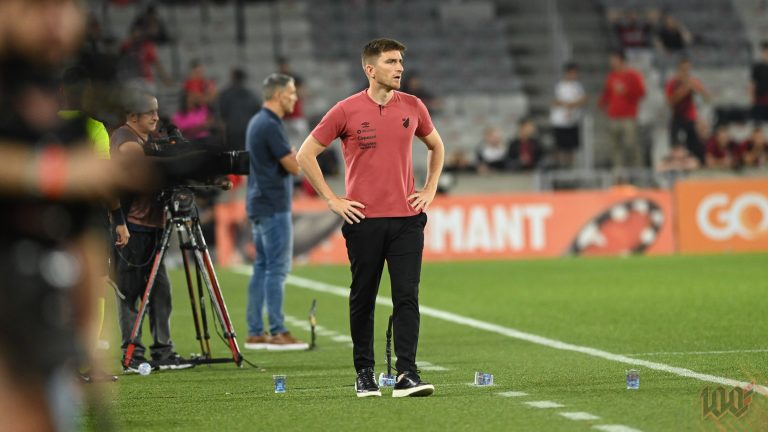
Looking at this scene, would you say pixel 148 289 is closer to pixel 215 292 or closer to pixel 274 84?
pixel 215 292

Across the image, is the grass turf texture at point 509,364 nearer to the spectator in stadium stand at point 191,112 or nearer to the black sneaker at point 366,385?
the black sneaker at point 366,385

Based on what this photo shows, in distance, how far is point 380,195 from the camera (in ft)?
31.1

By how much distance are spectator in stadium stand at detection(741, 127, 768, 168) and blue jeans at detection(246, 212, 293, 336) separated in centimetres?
1626

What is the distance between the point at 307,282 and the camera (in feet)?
69.6

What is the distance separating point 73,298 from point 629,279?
15.8 meters

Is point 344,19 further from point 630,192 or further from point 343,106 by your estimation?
point 343,106

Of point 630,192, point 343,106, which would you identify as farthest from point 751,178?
point 343,106

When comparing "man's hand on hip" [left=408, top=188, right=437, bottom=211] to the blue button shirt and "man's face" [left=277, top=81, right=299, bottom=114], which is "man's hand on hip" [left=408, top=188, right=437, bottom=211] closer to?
the blue button shirt

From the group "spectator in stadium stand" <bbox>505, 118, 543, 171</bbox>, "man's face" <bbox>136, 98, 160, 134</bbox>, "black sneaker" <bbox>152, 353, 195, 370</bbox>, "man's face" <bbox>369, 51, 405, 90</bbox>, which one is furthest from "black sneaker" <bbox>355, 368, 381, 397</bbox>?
"spectator in stadium stand" <bbox>505, 118, 543, 171</bbox>

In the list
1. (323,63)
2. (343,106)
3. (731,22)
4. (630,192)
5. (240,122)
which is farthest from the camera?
(731,22)

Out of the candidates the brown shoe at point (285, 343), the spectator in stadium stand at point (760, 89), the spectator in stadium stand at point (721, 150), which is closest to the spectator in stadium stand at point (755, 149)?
the spectator in stadium stand at point (721, 150)

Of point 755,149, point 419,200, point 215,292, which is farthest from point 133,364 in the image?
point 755,149

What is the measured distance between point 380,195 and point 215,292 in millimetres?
2238

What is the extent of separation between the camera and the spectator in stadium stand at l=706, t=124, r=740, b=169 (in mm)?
28234
